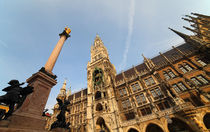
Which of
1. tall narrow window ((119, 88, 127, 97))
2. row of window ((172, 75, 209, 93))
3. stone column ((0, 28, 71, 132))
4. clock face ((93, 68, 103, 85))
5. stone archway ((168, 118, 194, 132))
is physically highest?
clock face ((93, 68, 103, 85))

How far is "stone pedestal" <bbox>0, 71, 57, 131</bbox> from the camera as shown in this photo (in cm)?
347

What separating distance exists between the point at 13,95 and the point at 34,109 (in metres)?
1.16

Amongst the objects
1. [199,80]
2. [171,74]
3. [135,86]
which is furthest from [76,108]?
[199,80]

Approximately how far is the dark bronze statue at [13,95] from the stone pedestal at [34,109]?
8.7 inches

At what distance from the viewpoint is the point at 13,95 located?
3.75m

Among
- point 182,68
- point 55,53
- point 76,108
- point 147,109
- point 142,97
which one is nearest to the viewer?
point 55,53

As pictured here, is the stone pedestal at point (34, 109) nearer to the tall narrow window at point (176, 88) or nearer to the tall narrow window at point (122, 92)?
the tall narrow window at point (122, 92)

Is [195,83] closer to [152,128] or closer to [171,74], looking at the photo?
[171,74]

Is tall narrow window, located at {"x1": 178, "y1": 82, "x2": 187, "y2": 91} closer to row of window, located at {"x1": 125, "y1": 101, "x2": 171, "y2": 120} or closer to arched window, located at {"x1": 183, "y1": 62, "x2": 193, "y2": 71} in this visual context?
arched window, located at {"x1": 183, "y1": 62, "x2": 193, "y2": 71}

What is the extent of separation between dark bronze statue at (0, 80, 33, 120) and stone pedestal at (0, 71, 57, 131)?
0.22 metres

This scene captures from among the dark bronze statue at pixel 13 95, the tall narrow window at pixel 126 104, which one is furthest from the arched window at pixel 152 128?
the dark bronze statue at pixel 13 95

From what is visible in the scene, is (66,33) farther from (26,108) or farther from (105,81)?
(105,81)

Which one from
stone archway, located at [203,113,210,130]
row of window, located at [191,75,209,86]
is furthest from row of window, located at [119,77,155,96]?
stone archway, located at [203,113,210,130]

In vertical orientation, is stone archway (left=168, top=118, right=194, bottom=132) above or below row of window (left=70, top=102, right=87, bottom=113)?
below
